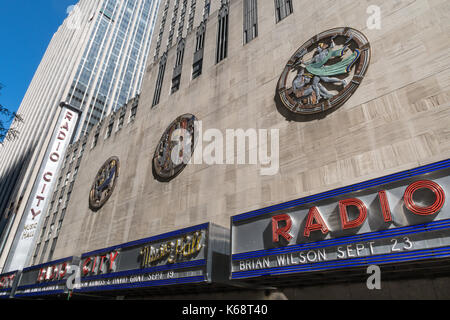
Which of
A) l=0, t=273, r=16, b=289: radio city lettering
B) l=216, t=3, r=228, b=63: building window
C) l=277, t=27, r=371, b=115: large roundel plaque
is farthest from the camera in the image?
l=0, t=273, r=16, b=289: radio city lettering

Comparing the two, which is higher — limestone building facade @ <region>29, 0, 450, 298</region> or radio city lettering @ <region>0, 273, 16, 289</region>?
limestone building facade @ <region>29, 0, 450, 298</region>

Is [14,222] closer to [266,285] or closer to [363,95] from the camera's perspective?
[266,285]

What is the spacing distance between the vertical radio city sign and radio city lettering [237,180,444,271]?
31.8 meters

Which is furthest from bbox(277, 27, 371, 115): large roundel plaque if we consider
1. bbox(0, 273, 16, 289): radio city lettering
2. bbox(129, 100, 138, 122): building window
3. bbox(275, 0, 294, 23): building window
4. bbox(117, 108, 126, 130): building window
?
bbox(0, 273, 16, 289): radio city lettering

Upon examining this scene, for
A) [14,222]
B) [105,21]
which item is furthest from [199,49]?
[105,21]

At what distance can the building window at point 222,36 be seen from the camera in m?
23.4

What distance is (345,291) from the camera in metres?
11.1

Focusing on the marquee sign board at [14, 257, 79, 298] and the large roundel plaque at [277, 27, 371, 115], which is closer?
the large roundel plaque at [277, 27, 371, 115]

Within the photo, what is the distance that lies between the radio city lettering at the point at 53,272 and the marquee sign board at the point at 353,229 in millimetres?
15370

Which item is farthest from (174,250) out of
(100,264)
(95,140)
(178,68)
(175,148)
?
(95,140)

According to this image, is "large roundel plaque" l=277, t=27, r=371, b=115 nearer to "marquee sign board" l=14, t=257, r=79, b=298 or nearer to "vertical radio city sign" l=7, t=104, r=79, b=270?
"marquee sign board" l=14, t=257, r=79, b=298

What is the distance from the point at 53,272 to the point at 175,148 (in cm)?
1285

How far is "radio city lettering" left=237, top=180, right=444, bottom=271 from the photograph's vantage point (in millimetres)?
8023

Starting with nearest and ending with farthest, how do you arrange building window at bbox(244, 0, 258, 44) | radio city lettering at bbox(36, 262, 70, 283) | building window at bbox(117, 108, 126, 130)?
radio city lettering at bbox(36, 262, 70, 283), building window at bbox(244, 0, 258, 44), building window at bbox(117, 108, 126, 130)
